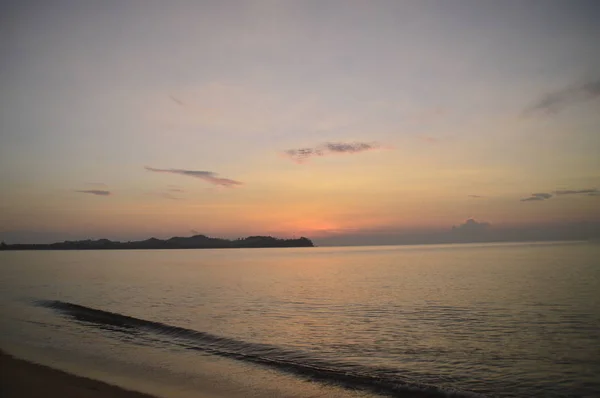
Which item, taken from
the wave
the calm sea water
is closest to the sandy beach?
the calm sea water

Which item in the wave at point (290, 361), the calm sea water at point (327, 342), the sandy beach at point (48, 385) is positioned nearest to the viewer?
the sandy beach at point (48, 385)

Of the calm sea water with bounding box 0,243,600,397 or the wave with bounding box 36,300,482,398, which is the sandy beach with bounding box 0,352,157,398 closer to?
the calm sea water with bounding box 0,243,600,397

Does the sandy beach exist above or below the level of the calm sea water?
above

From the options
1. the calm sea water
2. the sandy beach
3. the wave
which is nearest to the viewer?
the sandy beach

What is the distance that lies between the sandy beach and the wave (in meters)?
6.64

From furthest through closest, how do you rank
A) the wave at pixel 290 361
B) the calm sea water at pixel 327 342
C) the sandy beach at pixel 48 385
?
the calm sea water at pixel 327 342 < the wave at pixel 290 361 < the sandy beach at pixel 48 385

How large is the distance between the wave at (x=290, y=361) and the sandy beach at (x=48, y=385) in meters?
6.64

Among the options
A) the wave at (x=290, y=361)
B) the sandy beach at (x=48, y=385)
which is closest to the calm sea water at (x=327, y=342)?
the wave at (x=290, y=361)

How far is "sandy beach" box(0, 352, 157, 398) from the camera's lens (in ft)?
38.2

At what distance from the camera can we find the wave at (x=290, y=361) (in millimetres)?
14484

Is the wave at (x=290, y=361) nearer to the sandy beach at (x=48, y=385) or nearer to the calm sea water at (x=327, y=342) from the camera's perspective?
the calm sea water at (x=327, y=342)

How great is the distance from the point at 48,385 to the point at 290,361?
362 inches

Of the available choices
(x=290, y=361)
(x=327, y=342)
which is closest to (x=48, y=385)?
(x=290, y=361)

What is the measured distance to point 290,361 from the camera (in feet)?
58.6
